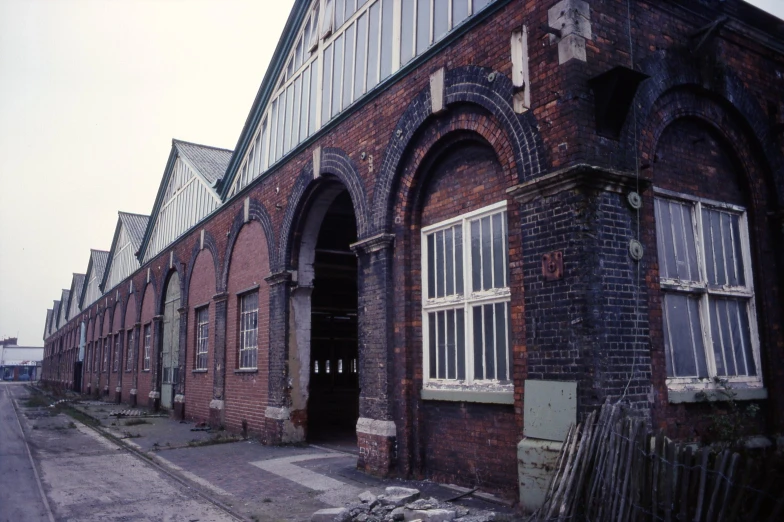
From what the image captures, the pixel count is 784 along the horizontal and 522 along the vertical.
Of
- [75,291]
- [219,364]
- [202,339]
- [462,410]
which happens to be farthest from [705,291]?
[75,291]

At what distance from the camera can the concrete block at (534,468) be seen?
5902 mm

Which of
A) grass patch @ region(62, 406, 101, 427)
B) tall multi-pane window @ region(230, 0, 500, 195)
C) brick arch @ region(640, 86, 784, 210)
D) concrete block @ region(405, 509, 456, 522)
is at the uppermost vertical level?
tall multi-pane window @ region(230, 0, 500, 195)

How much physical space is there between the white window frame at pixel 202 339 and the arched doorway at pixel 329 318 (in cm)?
326

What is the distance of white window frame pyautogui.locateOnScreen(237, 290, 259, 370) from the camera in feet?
46.1

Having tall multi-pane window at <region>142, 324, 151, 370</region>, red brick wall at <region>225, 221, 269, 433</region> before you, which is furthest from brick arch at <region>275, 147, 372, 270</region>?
tall multi-pane window at <region>142, 324, 151, 370</region>

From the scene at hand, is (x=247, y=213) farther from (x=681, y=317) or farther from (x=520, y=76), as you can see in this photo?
(x=681, y=317)

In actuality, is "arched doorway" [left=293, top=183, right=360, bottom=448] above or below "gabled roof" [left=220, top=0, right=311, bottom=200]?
below

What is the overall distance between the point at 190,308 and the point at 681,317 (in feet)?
51.4

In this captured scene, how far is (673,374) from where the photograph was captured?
687cm

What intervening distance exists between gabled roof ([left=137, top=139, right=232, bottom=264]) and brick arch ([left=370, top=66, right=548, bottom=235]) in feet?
40.2

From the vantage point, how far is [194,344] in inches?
727

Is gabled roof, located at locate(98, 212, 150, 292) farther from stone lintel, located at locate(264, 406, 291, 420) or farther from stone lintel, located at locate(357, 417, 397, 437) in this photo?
stone lintel, located at locate(357, 417, 397, 437)

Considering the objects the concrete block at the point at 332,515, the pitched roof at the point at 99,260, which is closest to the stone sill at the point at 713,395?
the concrete block at the point at 332,515

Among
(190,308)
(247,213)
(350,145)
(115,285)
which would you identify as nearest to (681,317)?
(350,145)
